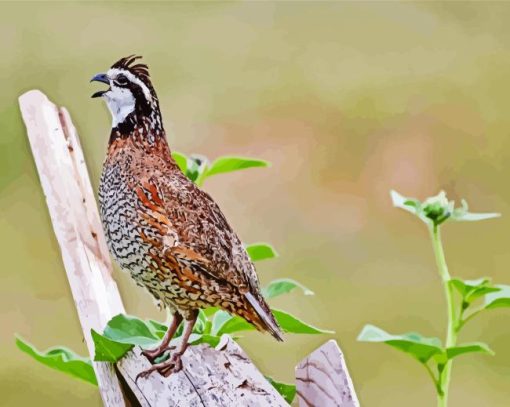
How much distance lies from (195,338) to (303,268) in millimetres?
3615

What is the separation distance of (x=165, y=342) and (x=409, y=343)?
0.38m

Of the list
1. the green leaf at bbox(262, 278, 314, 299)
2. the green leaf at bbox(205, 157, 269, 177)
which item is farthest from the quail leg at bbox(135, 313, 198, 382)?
the green leaf at bbox(205, 157, 269, 177)

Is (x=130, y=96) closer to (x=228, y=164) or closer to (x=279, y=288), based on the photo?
(x=228, y=164)

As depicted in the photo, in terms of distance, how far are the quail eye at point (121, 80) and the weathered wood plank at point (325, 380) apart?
1.60 ft

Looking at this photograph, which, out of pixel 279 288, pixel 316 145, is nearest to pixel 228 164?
pixel 279 288

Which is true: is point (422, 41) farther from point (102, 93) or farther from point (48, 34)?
point (102, 93)

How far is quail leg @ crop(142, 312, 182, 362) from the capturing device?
67.7 inches

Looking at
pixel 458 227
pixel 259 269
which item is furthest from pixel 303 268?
pixel 458 227

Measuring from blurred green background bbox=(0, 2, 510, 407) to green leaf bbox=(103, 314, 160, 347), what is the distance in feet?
9.07

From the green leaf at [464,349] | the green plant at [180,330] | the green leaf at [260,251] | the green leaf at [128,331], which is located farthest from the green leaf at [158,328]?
the green leaf at [464,349]

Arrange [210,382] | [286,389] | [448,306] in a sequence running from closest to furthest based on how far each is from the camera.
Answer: [210,382] → [286,389] → [448,306]

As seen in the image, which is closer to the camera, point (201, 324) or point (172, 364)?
point (172, 364)

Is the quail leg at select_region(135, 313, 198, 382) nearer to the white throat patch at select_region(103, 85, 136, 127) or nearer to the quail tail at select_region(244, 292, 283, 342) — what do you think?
the quail tail at select_region(244, 292, 283, 342)

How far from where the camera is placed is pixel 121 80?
1.73m
